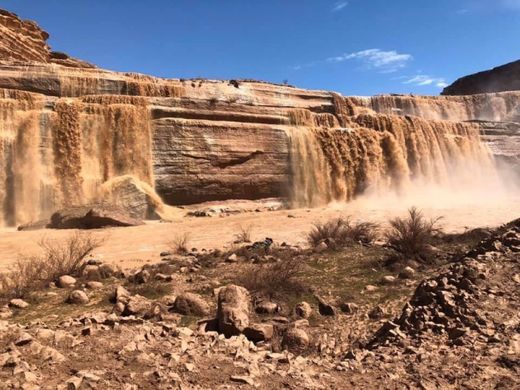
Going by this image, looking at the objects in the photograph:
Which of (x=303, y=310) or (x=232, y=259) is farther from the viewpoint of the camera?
(x=232, y=259)

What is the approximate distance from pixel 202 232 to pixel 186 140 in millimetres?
7010

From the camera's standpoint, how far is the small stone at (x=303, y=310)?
547cm

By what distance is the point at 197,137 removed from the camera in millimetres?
20328

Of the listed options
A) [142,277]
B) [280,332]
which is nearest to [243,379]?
[280,332]

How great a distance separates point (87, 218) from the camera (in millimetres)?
15234

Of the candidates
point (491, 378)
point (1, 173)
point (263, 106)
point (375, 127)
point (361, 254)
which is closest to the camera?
point (491, 378)

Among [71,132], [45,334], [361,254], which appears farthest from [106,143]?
[45,334]

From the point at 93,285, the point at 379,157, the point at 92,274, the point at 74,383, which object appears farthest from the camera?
the point at 379,157

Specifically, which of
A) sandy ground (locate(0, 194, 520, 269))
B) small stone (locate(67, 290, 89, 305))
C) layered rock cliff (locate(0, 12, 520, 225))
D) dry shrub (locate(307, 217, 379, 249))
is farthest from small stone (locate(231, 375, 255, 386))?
layered rock cliff (locate(0, 12, 520, 225))

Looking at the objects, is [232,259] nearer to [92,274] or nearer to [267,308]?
[92,274]

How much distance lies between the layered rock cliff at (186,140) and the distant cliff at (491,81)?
30.6 m

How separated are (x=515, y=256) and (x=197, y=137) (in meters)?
16.5

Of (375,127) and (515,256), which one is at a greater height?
(375,127)

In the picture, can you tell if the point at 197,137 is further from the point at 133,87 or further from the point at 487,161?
the point at 487,161
